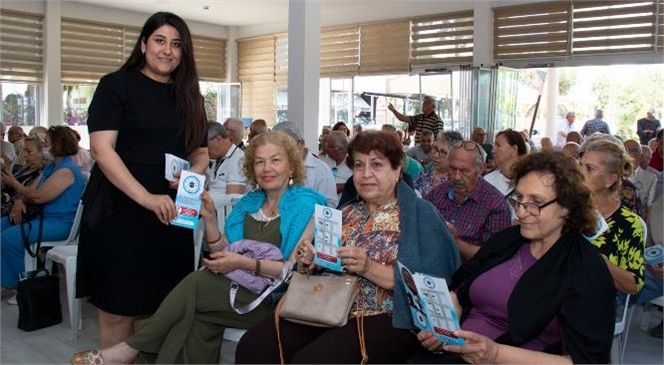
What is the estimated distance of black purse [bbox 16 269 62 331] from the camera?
3.55 meters

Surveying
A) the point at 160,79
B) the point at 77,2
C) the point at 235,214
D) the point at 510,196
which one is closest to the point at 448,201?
the point at 510,196

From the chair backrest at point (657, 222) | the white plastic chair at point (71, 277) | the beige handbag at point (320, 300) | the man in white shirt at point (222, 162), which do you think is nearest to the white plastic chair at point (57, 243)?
the white plastic chair at point (71, 277)

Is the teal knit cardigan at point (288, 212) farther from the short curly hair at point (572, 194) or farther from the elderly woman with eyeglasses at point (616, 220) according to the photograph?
the elderly woman with eyeglasses at point (616, 220)

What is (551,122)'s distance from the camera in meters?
11.3

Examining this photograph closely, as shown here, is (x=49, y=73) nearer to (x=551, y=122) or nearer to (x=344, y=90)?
(x=344, y=90)

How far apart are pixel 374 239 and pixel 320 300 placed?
0.31 m

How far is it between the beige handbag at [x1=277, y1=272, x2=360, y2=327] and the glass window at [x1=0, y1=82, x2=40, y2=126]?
31.9 ft

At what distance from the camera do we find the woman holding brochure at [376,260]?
1997 millimetres

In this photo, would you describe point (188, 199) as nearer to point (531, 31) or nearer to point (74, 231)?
point (74, 231)

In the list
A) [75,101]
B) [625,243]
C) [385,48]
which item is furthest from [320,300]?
[75,101]

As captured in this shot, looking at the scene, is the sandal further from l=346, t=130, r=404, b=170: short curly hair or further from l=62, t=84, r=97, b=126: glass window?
l=62, t=84, r=97, b=126: glass window

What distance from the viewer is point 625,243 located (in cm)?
232

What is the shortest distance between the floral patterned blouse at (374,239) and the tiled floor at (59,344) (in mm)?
1348

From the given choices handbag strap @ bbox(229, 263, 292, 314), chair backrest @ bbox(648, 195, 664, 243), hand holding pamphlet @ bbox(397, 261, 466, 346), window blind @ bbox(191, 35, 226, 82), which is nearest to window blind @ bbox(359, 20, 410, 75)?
window blind @ bbox(191, 35, 226, 82)
